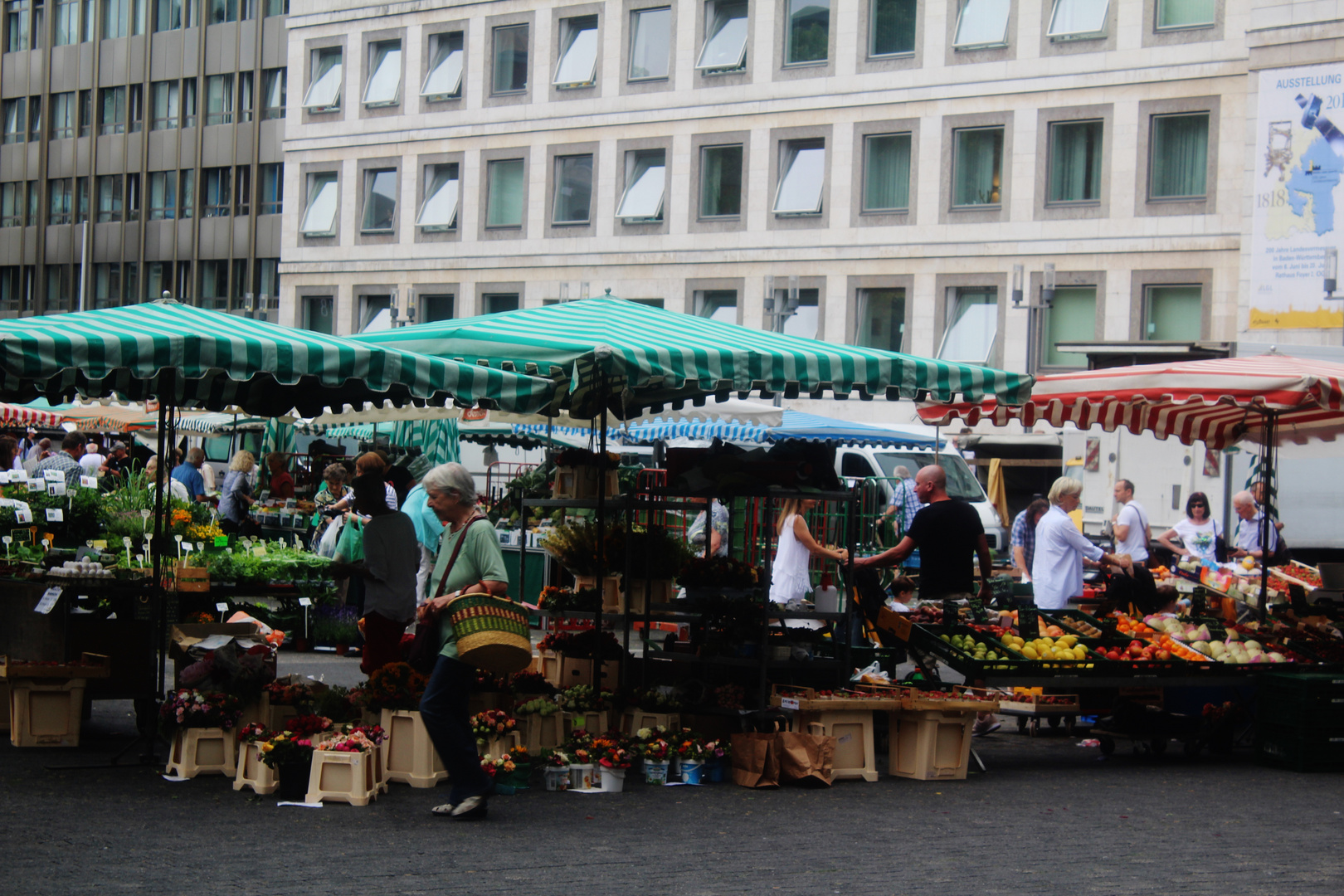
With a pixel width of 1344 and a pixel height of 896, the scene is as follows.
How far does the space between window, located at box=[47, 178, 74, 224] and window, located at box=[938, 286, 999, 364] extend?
3652 cm

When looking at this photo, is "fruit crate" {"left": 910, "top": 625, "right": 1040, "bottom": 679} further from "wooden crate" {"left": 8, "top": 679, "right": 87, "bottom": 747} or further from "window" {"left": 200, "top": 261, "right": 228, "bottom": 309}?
"window" {"left": 200, "top": 261, "right": 228, "bottom": 309}

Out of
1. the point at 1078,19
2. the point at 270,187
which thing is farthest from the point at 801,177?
the point at 270,187

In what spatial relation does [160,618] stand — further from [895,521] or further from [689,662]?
[895,521]

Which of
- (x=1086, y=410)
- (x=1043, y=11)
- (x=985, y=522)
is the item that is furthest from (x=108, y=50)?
(x=1086, y=410)

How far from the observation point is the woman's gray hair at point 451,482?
8477 millimetres

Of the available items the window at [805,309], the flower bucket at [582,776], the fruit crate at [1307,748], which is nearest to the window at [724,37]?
the window at [805,309]

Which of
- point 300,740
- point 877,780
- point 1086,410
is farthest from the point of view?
point 1086,410

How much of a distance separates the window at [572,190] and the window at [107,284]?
23796 mm

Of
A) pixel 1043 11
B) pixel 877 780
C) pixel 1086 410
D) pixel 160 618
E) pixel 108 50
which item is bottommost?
pixel 877 780

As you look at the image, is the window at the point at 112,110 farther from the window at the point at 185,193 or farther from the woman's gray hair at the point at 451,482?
the woman's gray hair at the point at 451,482

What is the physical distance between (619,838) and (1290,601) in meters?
7.52

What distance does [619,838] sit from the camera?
8.01 meters

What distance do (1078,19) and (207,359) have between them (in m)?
28.1

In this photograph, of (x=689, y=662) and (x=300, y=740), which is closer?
(x=300, y=740)
